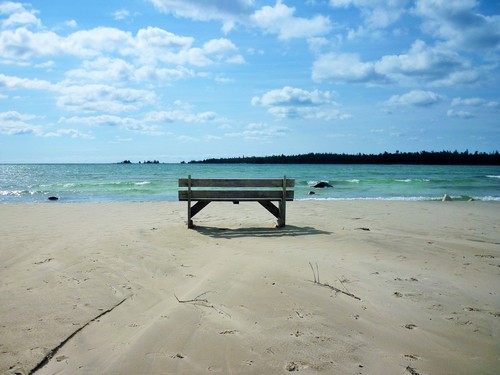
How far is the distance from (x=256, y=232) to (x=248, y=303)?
4.77 m

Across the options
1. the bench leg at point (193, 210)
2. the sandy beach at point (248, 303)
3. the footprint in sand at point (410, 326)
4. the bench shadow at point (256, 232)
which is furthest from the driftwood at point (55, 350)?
the bench leg at point (193, 210)

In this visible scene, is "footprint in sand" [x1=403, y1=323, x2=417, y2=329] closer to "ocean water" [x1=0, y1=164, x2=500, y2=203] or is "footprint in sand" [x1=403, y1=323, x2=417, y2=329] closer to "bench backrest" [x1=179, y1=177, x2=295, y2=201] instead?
"bench backrest" [x1=179, y1=177, x2=295, y2=201]

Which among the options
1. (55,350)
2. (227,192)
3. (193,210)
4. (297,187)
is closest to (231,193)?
(227,192)

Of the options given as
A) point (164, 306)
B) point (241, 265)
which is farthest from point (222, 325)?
point (241, 265)

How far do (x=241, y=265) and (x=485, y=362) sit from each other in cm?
343

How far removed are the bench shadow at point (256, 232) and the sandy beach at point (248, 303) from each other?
0.12 meters

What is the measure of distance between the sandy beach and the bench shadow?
0.39ft

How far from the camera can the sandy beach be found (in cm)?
313

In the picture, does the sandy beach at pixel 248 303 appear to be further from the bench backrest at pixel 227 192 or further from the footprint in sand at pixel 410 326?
the bench backrest at pixel 227 192

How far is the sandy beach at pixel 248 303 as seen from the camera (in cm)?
313

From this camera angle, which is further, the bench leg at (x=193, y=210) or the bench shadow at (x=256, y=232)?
the bench leg at (x=193, y=210)

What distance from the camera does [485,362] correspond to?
316 cm

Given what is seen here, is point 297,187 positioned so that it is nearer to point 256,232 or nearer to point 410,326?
point 256,232

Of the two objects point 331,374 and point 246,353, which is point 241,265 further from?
point 331,374
